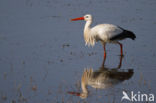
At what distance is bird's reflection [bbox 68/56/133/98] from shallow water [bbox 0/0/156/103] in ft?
0.48

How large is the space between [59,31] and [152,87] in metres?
6.20

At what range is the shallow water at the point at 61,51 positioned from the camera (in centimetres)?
817

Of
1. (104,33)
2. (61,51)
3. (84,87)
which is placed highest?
(104,33)

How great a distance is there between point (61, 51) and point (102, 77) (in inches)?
106

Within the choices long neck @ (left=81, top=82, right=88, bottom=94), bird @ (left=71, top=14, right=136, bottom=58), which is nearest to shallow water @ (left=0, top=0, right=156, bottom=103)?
long neck @ (left=81, top=82, right=88, bottom=94)

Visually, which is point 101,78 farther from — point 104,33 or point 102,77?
point 104,33

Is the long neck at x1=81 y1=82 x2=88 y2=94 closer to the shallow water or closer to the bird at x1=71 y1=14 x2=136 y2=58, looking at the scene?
the shallow water

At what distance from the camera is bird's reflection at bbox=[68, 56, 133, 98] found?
8.38 m

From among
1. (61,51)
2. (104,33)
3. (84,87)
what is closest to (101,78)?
(84,87)

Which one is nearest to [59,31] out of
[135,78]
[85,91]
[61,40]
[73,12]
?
[61,40]

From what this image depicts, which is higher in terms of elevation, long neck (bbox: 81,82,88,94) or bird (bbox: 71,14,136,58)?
bird (bbox: 71,14,136,58)

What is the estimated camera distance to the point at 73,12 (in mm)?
17609

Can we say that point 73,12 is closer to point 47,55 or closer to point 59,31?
point 59,31

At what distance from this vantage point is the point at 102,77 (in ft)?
30.2
